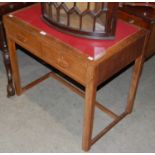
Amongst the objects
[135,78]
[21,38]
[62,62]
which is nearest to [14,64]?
[21,38]

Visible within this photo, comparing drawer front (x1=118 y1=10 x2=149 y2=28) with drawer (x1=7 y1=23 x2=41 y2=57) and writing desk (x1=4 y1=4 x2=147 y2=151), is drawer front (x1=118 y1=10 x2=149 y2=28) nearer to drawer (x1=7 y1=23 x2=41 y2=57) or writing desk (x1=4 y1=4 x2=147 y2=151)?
writing desk (x1=4 y1=4 x2=147 y2=151)

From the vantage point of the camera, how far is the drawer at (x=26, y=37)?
→ 1.40m

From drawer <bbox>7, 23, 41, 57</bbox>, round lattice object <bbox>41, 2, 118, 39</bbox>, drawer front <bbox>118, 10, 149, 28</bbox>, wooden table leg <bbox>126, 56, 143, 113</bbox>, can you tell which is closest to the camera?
round lattice object <bbox>41, 2, 118, 39</bbox>

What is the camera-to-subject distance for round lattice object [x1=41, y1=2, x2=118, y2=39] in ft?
3.96

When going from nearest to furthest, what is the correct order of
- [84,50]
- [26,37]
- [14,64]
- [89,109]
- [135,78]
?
[84,50] < [89,109] < [26,37] < [135,78] < [14,64]

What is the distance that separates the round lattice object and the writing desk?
3cm

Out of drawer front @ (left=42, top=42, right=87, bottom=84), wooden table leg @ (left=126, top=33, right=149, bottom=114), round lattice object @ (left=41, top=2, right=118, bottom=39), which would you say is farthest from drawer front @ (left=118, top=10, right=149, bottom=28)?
drawer front @ (left=42, top=42, right=87, bottom=84)

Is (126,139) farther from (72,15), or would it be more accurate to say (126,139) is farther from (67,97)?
(72,15)

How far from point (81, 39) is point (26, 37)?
31cm

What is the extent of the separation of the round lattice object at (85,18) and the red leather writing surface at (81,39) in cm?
2

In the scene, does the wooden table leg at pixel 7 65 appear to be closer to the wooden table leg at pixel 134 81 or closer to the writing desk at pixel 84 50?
the writing desk at pixel 84 50

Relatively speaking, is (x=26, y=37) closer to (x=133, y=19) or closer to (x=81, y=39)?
(x=81, y=39)

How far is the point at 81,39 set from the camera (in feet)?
4.26

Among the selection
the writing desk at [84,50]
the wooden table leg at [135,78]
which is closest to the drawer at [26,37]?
the writing desk at [84,50]
